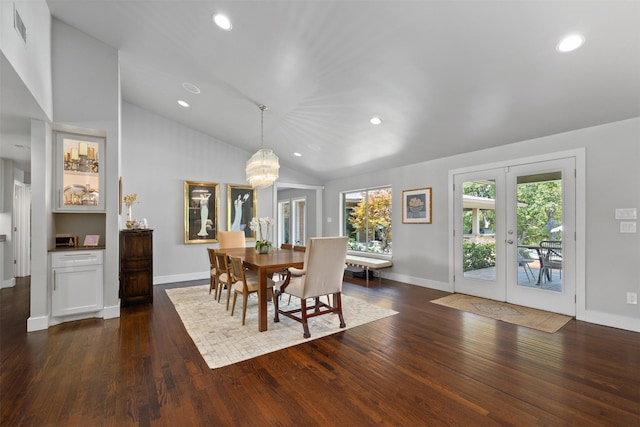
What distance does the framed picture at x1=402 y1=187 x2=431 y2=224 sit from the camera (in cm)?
523

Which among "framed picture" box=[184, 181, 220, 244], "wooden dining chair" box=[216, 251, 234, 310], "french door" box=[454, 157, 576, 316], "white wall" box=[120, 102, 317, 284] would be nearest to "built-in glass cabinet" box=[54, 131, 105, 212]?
"wooden dining chair" box=[216, 251, 234, 310]

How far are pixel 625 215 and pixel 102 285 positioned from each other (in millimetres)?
6156

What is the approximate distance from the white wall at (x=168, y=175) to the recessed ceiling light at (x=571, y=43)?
18.5 feet

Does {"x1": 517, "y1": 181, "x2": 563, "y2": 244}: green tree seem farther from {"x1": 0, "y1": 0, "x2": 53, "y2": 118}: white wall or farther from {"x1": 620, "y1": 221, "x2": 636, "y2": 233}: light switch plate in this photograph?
{"x1": 0, "y1": 0, "x2": 53, "y2": 118}: white wall

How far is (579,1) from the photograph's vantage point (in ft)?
6.51

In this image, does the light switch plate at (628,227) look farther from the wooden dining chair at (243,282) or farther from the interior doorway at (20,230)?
the interior doorway at (20,230)

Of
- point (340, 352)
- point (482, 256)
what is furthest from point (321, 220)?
point (340, 352)

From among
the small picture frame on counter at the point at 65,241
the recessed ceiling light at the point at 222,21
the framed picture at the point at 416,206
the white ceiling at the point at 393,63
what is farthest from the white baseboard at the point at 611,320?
the small picture frame on counter at the point at 65,241

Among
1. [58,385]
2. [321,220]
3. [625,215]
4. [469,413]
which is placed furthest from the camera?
[321,220]

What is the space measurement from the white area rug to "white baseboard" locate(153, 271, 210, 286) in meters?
1.25

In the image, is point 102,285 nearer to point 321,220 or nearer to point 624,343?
point 321,220

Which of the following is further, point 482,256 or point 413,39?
point 482,256

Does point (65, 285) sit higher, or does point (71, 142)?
point (71, 142)

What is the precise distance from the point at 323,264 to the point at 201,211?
12.6ft
